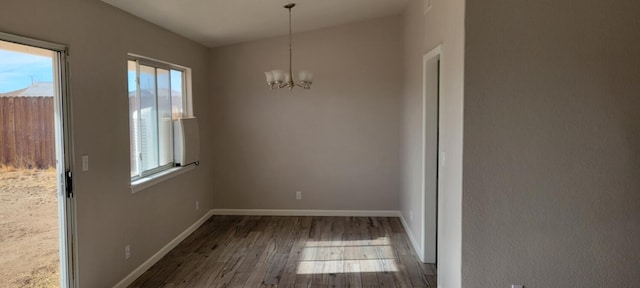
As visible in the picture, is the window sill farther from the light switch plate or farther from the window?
the light switch plate

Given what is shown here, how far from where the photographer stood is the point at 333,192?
5.99 meters

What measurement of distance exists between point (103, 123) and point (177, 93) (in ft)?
5.73

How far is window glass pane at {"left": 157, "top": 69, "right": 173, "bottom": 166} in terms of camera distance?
4477mm

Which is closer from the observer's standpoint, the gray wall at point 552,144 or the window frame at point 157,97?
the gray wall at point 552,144

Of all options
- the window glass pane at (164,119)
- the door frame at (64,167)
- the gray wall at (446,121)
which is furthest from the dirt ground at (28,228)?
the gray wall at (446,121)

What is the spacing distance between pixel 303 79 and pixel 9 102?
2.59m

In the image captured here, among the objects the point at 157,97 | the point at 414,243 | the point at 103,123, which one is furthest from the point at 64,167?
Answer: the point at 414,243

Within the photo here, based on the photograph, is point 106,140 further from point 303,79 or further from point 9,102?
point 303,79

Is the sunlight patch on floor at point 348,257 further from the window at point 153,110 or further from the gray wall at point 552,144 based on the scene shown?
the window at point 153,110

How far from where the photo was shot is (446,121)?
311cm

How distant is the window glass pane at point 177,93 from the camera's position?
481 centimetres

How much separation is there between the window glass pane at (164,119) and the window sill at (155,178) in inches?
6.0

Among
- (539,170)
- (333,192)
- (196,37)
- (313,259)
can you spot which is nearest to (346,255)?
(313,259)

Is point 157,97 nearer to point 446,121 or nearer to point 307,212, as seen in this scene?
point 307,212
